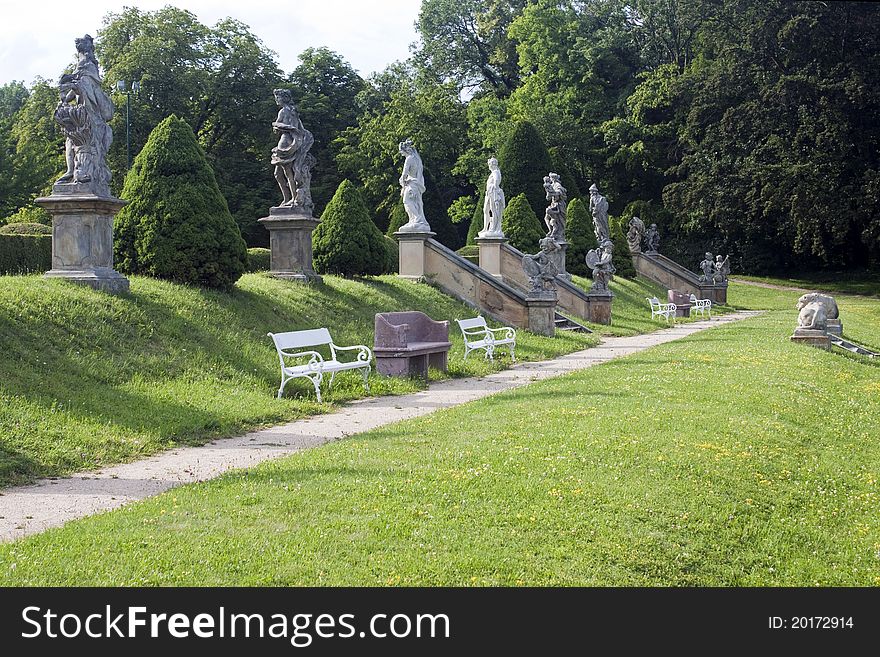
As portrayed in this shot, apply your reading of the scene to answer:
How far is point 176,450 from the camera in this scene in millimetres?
8719

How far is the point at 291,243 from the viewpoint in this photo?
58.8ft

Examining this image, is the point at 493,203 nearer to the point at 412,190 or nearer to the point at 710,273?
the point at 412,190

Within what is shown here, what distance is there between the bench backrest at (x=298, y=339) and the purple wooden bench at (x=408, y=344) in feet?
3.16

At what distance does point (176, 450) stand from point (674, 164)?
46.0m

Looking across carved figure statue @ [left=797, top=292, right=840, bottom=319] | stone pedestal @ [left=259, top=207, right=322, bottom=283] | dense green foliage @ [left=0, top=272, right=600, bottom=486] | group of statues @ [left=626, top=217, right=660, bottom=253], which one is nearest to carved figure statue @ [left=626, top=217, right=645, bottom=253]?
group of statues @ [left=626, top=217, right=660, bottom=253]

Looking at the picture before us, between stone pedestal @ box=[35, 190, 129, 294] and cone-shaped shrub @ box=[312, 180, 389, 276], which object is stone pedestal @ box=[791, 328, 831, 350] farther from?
stone pedestal @ box=[35, 190, 129, 294]

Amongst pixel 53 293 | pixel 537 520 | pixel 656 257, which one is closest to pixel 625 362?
pixel 53 293

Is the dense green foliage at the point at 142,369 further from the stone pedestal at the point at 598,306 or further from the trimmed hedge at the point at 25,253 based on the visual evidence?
the stone pedestal at the point at 598,306

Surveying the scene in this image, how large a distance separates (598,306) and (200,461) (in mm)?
19057

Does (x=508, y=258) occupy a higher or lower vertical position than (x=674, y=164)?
lower

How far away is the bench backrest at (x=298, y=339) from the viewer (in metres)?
12.1

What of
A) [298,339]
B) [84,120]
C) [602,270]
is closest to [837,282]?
[602,270]

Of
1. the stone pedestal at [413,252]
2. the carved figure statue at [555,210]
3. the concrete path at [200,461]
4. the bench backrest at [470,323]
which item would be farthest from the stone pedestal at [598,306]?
the concrete path at [200,461]

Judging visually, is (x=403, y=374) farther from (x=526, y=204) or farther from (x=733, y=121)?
(x=733, y=121)
